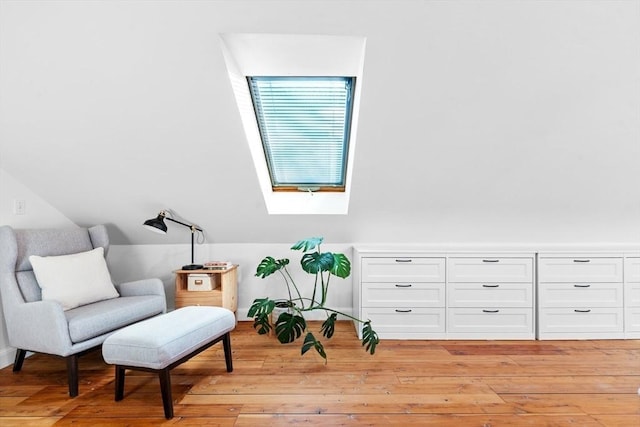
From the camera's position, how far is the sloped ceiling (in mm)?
1788

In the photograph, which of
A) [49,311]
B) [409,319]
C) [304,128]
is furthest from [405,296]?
[49,311]

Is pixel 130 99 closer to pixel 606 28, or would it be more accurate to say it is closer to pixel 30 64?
pixel 30 64

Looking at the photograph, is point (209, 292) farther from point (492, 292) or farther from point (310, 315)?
point (492, 292)

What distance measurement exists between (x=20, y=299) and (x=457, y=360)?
2.98 metres

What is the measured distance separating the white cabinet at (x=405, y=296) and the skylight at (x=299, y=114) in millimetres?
644

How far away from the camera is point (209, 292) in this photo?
293cm

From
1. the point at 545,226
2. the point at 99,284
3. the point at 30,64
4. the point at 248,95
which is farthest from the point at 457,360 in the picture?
the point at 30,64

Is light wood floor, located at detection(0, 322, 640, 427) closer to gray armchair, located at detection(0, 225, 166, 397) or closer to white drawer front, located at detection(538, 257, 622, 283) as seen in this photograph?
gray armchair, located at detection(0, 225, 166, 397)

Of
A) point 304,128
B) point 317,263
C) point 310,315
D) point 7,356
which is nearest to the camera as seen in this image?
point 7,356

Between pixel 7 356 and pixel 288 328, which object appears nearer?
pixel 7 356

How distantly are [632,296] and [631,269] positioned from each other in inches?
9.0

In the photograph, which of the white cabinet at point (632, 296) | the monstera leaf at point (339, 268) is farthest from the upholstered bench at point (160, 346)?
the white cabinet at point (632, 296)

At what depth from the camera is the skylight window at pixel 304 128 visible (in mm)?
2520

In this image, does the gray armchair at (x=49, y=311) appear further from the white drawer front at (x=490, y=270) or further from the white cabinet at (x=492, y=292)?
the white drawer front at (x=490, y=270)
